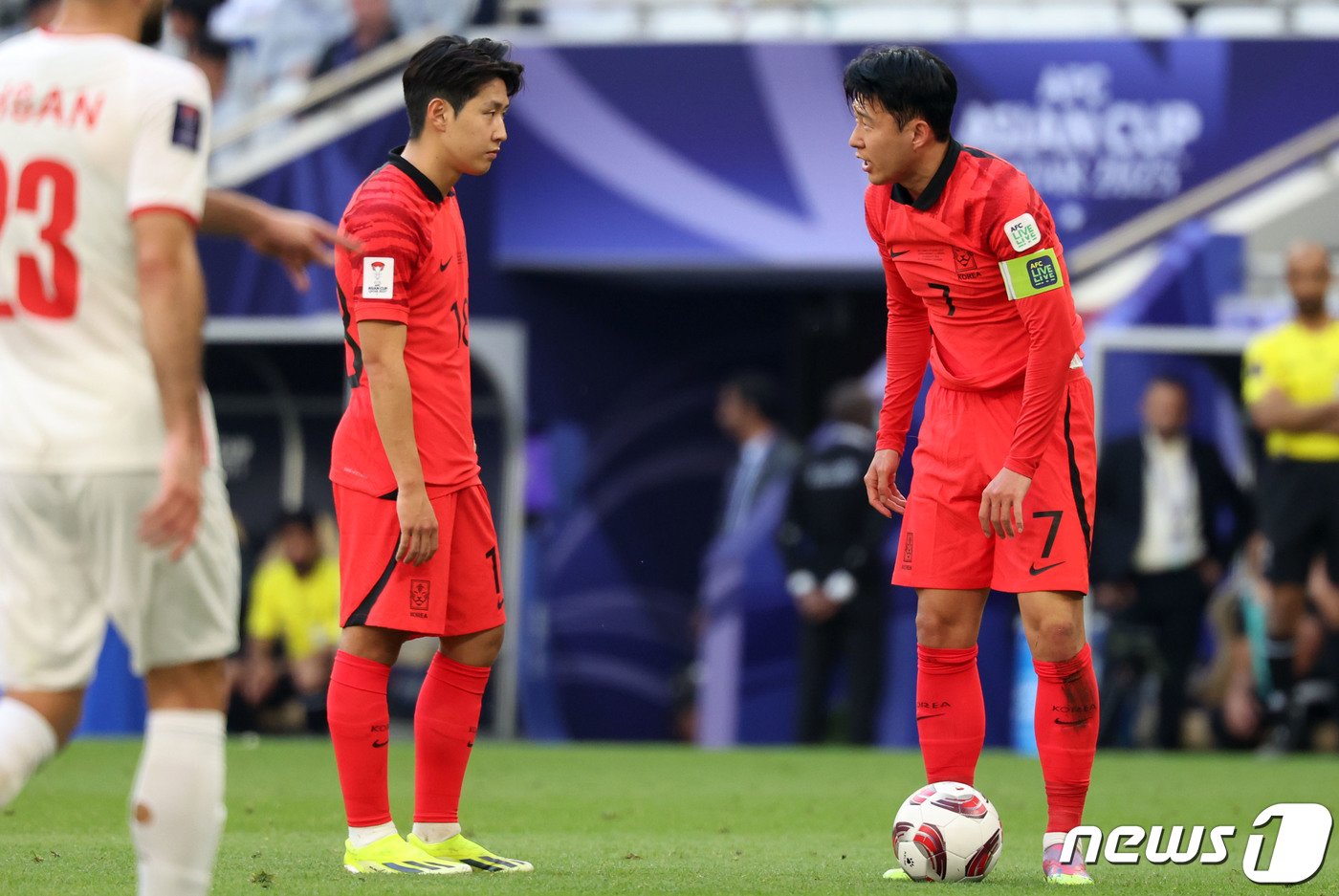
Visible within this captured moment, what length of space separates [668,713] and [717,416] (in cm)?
241

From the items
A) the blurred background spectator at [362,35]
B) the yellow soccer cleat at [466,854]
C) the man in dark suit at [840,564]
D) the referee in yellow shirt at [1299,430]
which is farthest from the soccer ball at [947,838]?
the blurred background spectator at [362,35]

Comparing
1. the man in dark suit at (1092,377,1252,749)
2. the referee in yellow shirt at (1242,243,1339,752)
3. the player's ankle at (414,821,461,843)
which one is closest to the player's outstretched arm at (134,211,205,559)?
the player's ankle at (414,821,461,843)

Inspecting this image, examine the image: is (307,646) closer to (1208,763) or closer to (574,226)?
(574,226)

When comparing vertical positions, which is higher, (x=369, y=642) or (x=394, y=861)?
(x=369, y=642)

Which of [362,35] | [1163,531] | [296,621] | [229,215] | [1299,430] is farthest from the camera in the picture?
[362,35]

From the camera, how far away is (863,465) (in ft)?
42.3

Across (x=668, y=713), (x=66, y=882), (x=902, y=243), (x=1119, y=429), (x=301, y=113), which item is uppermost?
(x=301, y=113)

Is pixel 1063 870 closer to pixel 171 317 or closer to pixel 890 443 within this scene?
pixel 890 443

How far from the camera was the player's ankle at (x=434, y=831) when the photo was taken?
231 inches

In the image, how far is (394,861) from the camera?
5.62 m

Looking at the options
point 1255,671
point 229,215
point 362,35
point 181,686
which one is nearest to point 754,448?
point 1255,671

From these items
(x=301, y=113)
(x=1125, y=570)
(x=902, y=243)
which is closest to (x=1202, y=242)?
(x=1125, y=570)

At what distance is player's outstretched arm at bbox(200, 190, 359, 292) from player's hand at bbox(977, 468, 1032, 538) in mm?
2102

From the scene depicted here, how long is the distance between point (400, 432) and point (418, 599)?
452mm
